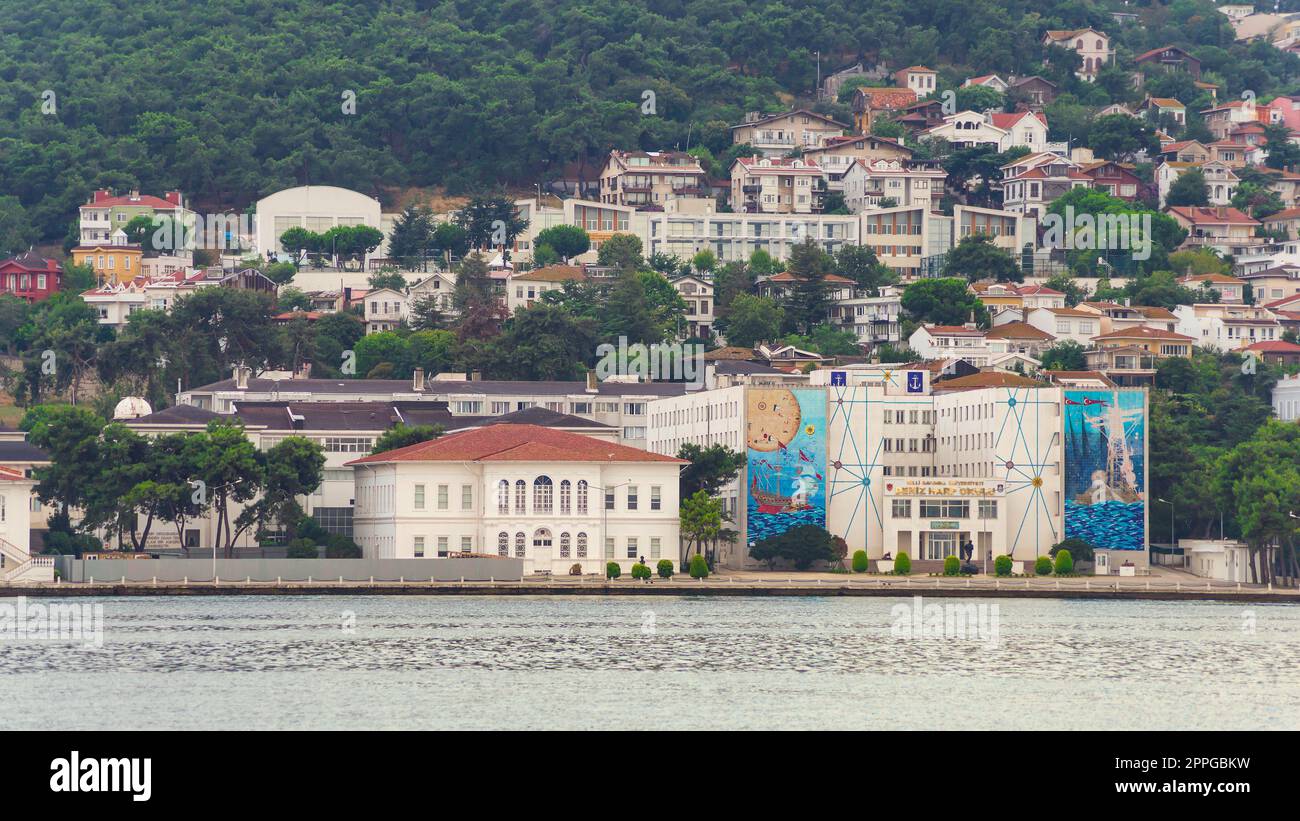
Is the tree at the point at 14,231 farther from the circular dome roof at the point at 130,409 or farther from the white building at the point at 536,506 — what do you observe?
the white building at the point at 536,506

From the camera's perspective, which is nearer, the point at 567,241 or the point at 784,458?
the point at 784,458

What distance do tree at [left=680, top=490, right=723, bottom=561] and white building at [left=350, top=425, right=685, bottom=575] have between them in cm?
46

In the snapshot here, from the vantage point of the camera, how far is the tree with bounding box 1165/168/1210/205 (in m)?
188

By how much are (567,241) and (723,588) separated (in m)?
79.0

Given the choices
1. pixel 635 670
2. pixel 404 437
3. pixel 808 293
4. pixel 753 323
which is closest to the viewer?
pixel 635 670

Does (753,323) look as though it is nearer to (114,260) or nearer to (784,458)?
(784,458)

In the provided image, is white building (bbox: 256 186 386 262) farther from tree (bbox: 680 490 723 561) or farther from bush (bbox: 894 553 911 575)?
bush (bbox: 894 553 911 575)

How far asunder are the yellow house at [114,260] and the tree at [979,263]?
55116 mm

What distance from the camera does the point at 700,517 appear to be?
100938 millimetres

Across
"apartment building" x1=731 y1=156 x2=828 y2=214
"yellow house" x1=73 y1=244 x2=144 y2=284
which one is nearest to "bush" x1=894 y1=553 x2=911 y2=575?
"apartment building" x1=731 y1=156 x2=828 y2=214

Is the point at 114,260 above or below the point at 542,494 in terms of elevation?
above

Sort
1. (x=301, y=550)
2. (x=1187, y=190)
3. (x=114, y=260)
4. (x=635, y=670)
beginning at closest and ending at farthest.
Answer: (x=635, y=670)
(x=301, y=550)
(x=114, y=260)
(x=1187, y=190)

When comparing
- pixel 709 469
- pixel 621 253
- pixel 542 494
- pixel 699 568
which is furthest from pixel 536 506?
pixel 621 253
